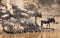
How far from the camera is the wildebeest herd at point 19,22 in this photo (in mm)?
1624

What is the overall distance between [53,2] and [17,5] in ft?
1.40

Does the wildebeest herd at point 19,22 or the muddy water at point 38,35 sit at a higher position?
Result: the wildebeest herd at point 19,22

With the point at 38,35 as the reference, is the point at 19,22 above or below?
above

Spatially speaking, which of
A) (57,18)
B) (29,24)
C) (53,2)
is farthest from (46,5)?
(29,24)

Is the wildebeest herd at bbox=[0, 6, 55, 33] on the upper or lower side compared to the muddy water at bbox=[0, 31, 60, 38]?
upper

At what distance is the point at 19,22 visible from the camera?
5.40 ft

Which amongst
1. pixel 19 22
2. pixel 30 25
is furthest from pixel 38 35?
pixel 19 22

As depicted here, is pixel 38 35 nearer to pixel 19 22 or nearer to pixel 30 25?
pixel 30 25

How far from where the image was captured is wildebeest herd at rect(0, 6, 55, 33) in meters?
1.62

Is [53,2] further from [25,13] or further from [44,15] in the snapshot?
[25,13]

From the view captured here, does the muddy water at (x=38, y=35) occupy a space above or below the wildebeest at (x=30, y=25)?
below

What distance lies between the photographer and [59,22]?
1.67 meters

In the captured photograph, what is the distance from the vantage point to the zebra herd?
1624 millimetres

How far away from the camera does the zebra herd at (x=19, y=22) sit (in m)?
1.62
